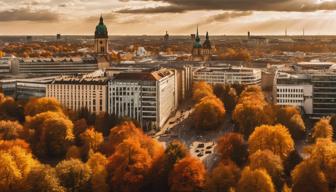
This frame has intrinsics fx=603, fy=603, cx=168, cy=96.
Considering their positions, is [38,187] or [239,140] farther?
[239,140]

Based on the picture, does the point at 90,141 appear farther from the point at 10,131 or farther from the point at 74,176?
the point at 74,176

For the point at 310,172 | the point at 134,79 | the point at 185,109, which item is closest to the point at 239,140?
the point at 310,172

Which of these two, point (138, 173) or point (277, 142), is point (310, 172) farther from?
point (138, 173)

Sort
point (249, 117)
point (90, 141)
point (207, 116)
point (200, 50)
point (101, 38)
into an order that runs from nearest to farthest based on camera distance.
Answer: point (90, 141), point (249, 117), point (207, 116), point (101, 38), point (200, 50)

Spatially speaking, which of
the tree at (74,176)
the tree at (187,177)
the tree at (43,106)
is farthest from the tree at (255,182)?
the tree at (43,106)

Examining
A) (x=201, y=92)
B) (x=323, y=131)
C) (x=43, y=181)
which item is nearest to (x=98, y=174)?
(x=43, y=181)

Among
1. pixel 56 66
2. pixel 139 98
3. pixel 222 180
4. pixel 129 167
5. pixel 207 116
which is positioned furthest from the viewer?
pixel 56 66
